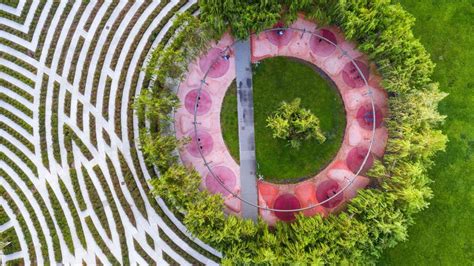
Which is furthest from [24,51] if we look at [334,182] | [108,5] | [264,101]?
[334,182]

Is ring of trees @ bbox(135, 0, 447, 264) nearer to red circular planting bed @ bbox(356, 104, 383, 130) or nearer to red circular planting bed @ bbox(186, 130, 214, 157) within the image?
red circular planting bed @ bbox(186, 130, 214, 157)

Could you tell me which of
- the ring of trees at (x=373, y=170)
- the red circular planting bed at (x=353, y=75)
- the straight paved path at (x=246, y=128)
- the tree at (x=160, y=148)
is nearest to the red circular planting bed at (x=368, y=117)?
the red circular planting bed at (x=353, y=75)

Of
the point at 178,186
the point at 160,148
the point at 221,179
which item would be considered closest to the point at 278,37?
the point at 221,179

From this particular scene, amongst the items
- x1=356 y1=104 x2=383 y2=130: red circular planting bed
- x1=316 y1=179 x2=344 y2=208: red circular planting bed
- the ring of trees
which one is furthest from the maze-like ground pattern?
x1=356 y1=104 x2=383 y2=130: red circular planting bed

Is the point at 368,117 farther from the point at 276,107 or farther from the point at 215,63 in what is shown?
the point at 215,63

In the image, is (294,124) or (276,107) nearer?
(294,124)

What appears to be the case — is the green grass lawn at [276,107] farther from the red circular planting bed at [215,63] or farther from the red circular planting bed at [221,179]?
the red circular planting bed at [215,63]
